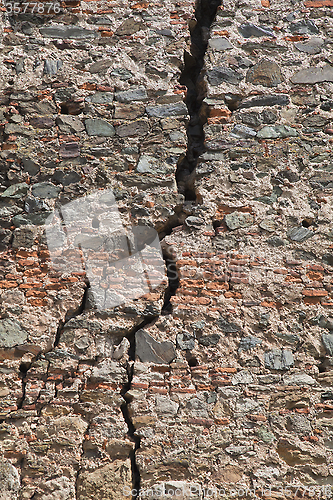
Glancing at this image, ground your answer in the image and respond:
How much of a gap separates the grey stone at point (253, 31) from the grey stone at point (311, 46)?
243mm

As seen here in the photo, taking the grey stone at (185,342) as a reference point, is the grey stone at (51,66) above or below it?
above

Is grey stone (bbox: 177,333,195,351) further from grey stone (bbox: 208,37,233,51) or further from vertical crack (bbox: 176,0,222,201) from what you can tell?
grey stone (bbox: 208,37,233,51)

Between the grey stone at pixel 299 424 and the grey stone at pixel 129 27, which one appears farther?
the grey stone at pixel 129 27

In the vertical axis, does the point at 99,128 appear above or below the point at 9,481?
above

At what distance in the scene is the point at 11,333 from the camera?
3.15 metres

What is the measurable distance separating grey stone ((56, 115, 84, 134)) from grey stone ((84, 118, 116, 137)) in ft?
0.19

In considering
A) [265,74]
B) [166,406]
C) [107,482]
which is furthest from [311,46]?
[107,482]

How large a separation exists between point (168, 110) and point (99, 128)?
0.55m

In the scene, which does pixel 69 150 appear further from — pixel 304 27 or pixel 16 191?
pixel 304 27

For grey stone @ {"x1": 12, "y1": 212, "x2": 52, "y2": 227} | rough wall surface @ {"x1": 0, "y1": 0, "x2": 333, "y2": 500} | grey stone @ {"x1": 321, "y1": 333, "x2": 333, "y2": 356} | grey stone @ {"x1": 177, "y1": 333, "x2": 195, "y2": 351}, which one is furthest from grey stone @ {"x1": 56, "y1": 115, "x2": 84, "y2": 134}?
grey stone @ {"x1": 321, "y1": 333, "x2": 333, "y2": 356}

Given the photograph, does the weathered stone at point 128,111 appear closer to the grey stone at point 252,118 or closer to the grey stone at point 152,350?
the grey stone at point 252,118

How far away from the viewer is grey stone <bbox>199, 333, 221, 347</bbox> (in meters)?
3.11

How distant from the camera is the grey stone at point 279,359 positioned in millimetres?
3062

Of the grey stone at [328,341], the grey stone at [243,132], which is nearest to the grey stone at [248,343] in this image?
the grey stone at [328,341]
